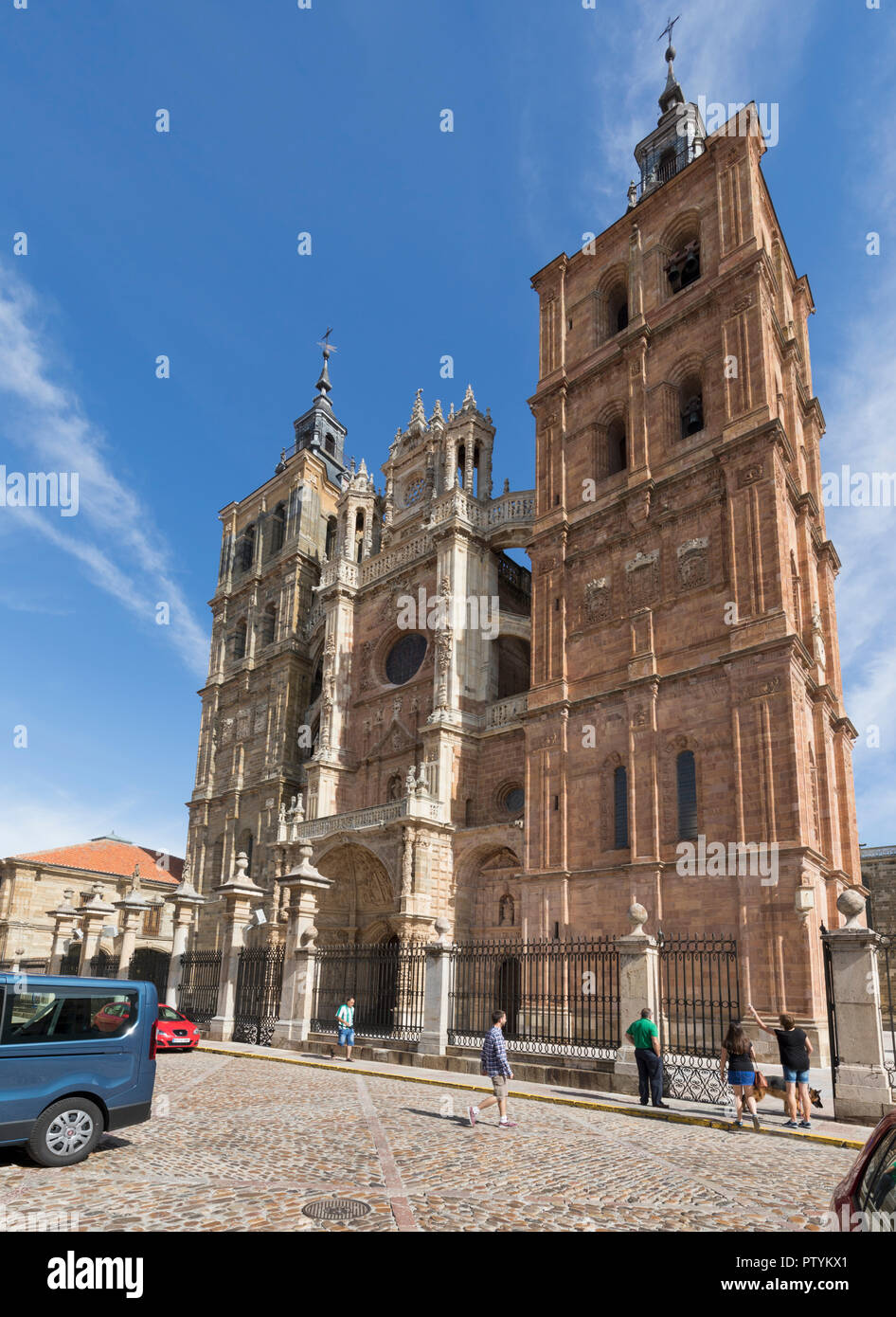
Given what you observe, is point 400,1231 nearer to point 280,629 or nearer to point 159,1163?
point 159,1163

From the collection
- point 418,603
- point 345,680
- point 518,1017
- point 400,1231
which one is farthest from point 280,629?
point 400,1231

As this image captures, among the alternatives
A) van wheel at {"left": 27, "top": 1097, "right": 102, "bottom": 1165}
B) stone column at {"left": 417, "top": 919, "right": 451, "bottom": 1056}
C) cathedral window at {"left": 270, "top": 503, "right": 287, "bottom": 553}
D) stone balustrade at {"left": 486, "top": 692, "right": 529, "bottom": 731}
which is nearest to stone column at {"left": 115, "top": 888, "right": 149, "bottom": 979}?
stone balustrade at {"left": 486, "top": 692, "right": 529, "bottom": 731}

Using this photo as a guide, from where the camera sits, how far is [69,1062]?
7.23m

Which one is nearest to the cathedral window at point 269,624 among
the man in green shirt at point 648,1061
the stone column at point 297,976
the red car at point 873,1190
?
the stone column at point 297,976

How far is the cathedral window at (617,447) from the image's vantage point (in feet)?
90.2

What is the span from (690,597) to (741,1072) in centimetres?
1411

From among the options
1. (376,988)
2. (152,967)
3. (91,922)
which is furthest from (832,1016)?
(91,922)

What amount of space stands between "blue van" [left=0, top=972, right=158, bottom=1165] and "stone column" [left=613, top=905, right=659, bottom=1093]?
7.46 m

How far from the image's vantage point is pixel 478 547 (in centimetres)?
3052

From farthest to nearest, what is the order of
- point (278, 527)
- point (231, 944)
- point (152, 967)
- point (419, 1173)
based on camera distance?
point (278, 527) → point (152, 967) → point (231, 944) → point (419, 1173)

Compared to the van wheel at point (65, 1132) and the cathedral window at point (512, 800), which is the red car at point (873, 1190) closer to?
the van wheel at point (65, 1132)

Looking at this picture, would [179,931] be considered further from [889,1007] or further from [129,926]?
[889,1007]

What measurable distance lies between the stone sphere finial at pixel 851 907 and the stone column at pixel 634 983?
9.41ft

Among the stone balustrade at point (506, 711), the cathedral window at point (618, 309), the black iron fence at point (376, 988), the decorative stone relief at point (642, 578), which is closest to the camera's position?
the black iron fence at point (376, 988)
